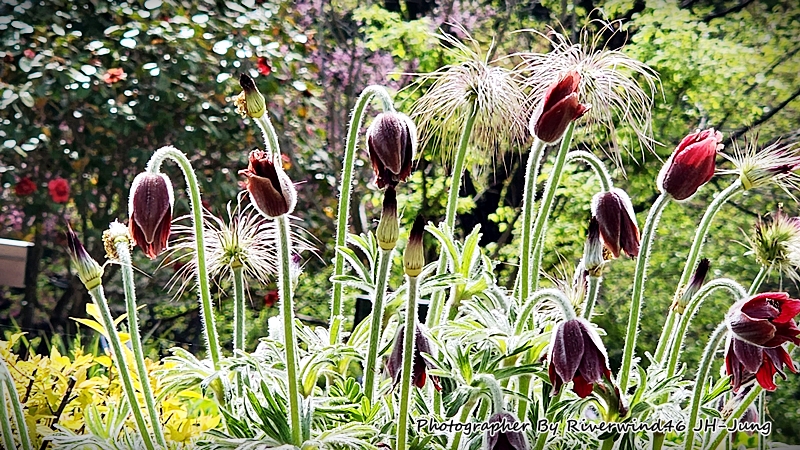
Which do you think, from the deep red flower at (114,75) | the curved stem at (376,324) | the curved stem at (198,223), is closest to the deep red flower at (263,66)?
the deep red flower at (114,75)

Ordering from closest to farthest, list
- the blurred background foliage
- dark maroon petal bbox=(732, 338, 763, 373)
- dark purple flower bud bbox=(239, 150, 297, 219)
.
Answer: dark purple flower bud bbox=(239, 150, 297, 219)
dark maroon petal bbox=(732, 338, 763, 373)
the blurred background foliage

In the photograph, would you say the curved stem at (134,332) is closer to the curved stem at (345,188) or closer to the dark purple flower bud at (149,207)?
the dark purple flower bud at (149,207)

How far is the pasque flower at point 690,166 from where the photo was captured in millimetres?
684

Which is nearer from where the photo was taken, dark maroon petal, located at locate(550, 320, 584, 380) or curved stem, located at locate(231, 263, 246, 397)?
dark maroon petal, located at locate(550, 320, 584, 380)

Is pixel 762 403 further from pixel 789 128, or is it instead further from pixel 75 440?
pixel 75 440

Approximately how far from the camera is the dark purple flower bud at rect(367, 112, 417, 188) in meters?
0.65

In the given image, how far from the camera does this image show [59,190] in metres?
1.11

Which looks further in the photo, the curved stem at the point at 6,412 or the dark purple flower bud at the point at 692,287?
the dark purple flower bud at the point at 692,287

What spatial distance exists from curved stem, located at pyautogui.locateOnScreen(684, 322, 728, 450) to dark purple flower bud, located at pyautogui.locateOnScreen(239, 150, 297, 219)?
0.41 meters

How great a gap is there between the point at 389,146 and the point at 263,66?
0.54 m

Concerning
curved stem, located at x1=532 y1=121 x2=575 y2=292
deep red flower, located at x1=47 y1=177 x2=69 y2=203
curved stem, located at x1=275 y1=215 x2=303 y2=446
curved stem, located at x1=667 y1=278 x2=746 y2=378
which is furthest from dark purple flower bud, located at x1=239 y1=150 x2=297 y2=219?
deep red flower, located at x1=47 y1=177 x2=69 y2=203

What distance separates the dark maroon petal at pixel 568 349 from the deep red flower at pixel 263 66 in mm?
680

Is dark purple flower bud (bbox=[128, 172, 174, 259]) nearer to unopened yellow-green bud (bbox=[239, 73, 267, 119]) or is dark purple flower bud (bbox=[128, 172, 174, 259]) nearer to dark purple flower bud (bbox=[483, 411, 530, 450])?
unopened yellow-green bud (bbox=[239, 73, 267, 119])

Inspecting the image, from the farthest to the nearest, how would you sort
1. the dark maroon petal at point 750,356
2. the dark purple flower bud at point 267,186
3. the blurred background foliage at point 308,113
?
the blurred background foliage at point 308,113 → the dark maroon petal at point 750,356 → the dark purple flower bud at point 267,186
